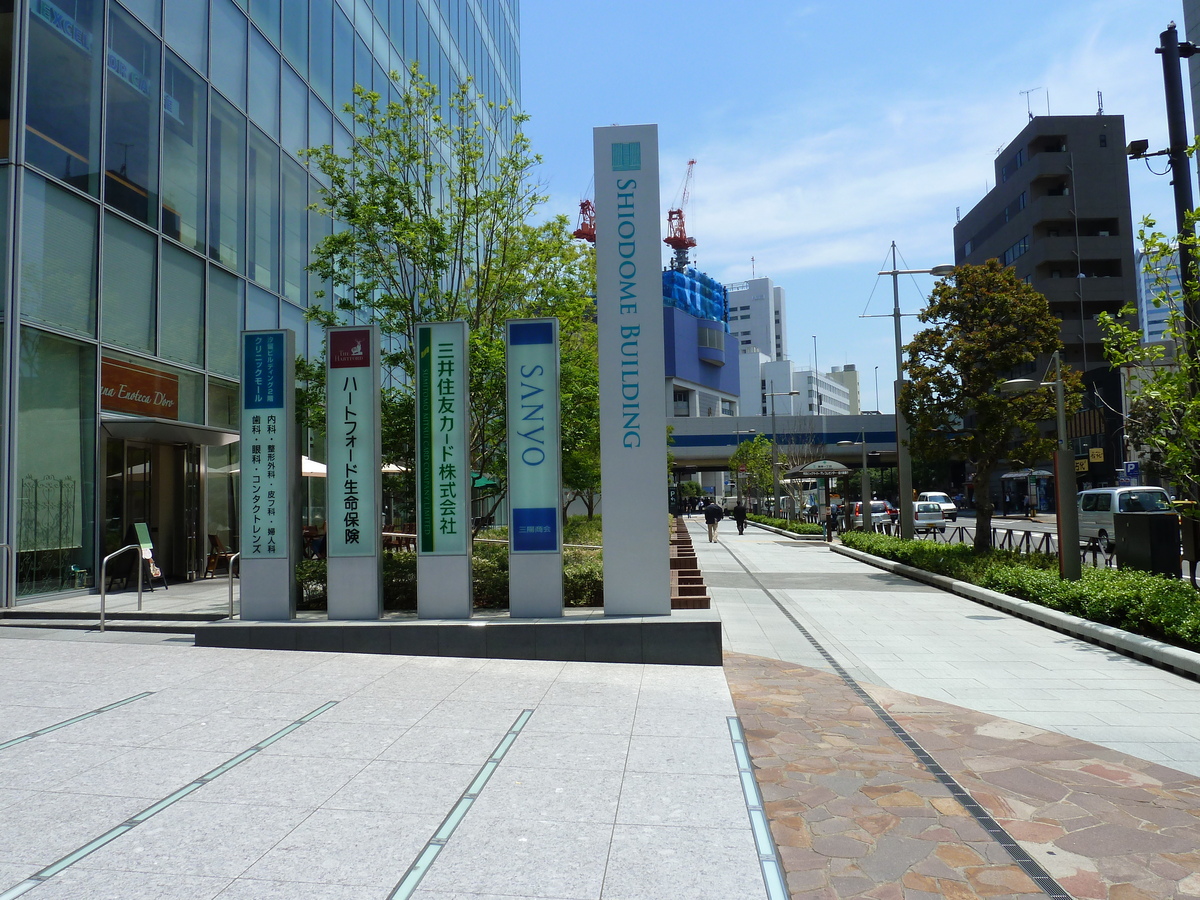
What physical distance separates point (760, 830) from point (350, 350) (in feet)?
24.8

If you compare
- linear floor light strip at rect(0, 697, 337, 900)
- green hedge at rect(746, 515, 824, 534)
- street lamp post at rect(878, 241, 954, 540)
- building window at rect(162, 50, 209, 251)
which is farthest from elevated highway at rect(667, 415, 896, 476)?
linear floor light strip at rect(0, 697, 337, 900)

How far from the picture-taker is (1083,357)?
57094 mm

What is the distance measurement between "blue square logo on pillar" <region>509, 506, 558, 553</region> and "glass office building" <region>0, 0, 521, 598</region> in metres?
7.38

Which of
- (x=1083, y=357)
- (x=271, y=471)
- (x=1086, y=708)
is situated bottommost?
(x=1086, y=708)

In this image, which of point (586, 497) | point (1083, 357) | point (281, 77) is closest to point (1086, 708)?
point (281, 77)

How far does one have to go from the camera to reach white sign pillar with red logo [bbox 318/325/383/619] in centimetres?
1002

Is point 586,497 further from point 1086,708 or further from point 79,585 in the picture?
point 1086,708

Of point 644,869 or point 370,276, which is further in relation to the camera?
point 370,276

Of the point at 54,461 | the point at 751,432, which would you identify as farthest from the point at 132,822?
the point at 751,432

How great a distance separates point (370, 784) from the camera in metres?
5.10

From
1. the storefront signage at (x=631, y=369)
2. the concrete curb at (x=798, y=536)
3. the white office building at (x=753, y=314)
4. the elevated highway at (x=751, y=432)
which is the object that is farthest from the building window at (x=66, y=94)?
the white office building at (x=753, y=314)

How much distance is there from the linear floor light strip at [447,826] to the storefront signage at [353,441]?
175 inches

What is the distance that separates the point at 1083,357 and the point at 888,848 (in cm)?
6112

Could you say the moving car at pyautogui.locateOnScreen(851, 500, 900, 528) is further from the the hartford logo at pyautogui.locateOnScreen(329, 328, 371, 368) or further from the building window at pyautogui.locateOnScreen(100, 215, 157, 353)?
the the hartford logo at pyautogui.locateOnScreen(329, 328, 371, 368)
